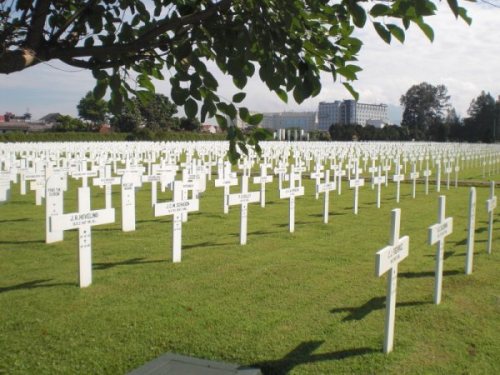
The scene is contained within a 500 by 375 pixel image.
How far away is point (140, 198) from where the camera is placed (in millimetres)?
14469

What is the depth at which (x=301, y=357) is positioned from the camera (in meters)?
4.05

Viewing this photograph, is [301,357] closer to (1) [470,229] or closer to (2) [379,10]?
(2) [379,10]

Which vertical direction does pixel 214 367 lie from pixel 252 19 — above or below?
below

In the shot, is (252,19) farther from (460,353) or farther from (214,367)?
(460,353)

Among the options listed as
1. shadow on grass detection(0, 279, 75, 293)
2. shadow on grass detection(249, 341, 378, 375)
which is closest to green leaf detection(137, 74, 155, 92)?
shadow on grass detection(249, 341, 378, 375)

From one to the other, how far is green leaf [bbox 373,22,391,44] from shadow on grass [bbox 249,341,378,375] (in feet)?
8.19

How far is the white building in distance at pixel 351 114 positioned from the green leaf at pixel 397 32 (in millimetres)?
109945

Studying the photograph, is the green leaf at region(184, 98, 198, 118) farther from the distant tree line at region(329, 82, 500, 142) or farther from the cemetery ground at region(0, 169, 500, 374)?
the distant tree line at region(329, 82, 500, 142)

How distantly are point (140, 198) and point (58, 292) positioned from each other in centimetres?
893

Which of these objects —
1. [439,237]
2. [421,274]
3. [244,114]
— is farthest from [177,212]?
[244,114]

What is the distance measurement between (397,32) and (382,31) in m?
0.09

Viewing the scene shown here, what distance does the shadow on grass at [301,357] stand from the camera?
3854 millimetres

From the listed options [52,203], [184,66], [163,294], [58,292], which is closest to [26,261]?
[52,203]

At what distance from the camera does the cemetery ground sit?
4055 millimetres
